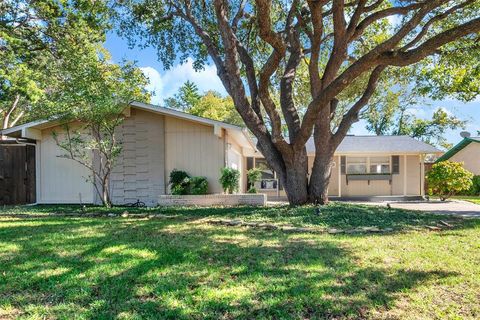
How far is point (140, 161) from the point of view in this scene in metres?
12.8

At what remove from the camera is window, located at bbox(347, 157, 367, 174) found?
18.3m

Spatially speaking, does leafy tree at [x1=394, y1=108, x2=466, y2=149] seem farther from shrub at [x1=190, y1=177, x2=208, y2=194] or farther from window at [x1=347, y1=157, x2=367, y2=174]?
shrub at [x1=190, y1=177, x2=208, y2=194]

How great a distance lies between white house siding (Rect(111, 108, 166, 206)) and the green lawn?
6411 mm

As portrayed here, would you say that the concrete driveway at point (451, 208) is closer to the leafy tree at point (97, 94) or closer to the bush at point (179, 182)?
the bush at point (179, 182)

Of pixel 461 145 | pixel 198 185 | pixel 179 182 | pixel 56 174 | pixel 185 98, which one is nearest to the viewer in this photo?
pixel 198 185

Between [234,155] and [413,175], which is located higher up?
[234,155]

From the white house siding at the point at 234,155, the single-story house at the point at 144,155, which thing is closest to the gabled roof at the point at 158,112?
the single-story house at the point at 144,155

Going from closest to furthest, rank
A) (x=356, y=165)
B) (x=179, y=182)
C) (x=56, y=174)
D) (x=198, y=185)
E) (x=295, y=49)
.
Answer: (x=295, y=49), (x=198, y=185), (x=179, y=182), (x=56, y=174), (x=356, y=165)

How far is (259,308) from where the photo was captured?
292 cm

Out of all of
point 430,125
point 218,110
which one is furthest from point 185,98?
point 430,125

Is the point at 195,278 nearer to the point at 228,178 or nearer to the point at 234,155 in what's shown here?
the point at 228,178

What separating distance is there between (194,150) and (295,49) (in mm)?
4936

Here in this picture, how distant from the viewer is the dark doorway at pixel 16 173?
12.6 metres

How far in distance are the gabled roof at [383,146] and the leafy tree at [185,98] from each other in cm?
2026
